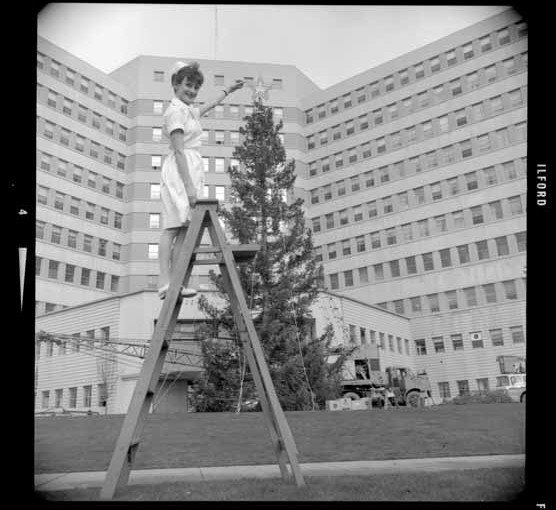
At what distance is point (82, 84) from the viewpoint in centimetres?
5272

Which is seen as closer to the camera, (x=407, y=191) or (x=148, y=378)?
(x=148, y=378)

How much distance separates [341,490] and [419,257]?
162 feet

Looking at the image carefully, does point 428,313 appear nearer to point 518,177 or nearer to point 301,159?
point 518,177

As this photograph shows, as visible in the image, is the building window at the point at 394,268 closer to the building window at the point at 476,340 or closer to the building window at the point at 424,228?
the building window at the point at 424,228

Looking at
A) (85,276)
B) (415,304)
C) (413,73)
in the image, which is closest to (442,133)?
(413,73)

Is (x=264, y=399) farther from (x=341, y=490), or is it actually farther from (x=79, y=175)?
(x=79, y=175)

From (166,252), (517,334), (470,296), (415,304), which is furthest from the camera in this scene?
(415,304)

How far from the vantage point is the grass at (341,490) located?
159 inches

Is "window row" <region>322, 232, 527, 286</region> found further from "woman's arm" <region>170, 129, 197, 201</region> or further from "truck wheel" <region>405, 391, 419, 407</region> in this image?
"woman's arm" <region>170, 129, 197, 201</region>

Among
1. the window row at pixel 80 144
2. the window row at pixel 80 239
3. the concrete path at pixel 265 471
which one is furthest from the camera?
the window row at pixel 80 144

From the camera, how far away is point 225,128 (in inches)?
2192

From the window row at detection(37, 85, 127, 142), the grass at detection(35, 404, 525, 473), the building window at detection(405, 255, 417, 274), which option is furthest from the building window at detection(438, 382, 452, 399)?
the grass at detection(35, 404, 525, 473)

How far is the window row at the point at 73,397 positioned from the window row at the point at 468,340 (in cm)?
2726

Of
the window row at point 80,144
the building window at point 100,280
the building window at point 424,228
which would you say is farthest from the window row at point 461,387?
the window row at point 80,144
